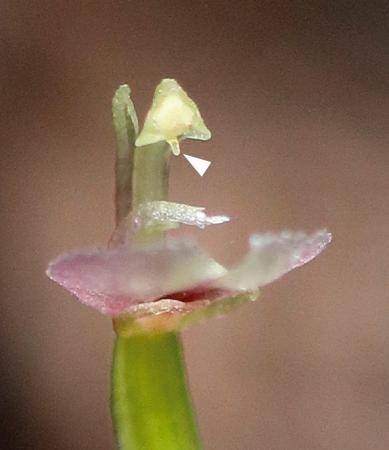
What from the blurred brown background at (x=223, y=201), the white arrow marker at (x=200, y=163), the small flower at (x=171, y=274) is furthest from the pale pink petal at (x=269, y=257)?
the blurred brown background at (x=223, y=201)

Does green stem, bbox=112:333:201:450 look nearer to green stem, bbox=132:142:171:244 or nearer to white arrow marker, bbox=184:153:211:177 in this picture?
green stem, bbox=132:142:171:244

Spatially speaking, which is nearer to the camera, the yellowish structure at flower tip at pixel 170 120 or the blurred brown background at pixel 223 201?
the yellowish structure at flower tip at pixel 170 120

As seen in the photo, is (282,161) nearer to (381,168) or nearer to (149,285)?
(381,168)

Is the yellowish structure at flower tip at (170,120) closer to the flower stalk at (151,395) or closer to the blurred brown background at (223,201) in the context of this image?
the flower stalk at (151,395)

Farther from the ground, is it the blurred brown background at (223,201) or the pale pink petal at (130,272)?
the blurred brown background at (223,201)

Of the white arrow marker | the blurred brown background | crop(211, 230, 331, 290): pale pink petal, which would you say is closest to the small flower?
crop(211, 230, 331, 290): pale pink petal

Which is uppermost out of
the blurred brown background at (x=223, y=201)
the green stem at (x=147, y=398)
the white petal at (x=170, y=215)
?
the blurred brown background at (x=223, y=201)

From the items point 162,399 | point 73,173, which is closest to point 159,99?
point 162,399

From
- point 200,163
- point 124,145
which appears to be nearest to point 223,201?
point 200,163
